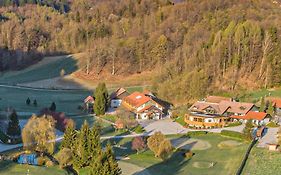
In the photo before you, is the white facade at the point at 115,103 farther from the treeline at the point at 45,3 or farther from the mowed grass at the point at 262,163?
the treeline at the point at 45,3

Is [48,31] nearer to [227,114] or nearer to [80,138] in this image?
[227,114]

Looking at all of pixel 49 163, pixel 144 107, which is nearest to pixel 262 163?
pixel 49 163

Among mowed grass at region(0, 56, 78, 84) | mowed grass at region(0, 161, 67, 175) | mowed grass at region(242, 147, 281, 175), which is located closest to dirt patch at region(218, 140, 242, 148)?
mowed grass at region(242, 147, 281, 175)

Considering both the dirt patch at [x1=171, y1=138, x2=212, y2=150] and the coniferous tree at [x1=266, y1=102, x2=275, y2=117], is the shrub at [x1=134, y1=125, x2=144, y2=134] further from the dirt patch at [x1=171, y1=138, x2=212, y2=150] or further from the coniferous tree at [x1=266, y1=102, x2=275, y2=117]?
the coniferous tree at [x1=266, y1=102, x2=275, y2=117]

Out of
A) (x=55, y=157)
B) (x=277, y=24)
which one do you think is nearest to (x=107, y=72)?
(x=277, y=24)

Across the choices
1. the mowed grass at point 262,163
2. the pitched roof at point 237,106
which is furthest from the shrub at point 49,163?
the pitched roof at point 237,106
